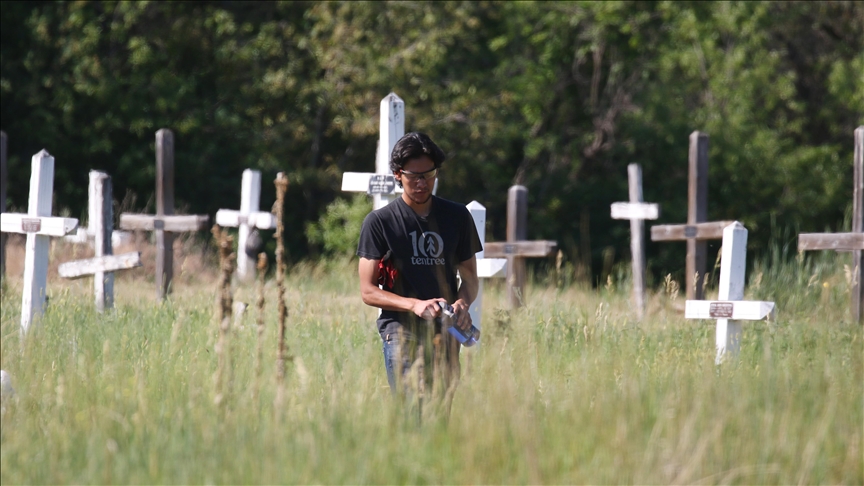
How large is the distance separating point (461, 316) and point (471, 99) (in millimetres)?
15708

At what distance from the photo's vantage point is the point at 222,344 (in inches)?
169

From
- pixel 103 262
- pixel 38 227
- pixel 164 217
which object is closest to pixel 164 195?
pixel 164 217

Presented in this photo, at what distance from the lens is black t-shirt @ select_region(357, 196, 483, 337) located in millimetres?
4902

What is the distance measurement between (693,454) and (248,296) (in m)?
6.45

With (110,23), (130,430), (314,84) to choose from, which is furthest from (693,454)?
(110,23)

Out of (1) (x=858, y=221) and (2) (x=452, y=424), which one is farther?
(1) (x=858, y=221)

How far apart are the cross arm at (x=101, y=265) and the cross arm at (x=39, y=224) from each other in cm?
96

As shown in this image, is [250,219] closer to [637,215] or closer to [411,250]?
[637,215]

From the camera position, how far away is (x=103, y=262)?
31.0 feet

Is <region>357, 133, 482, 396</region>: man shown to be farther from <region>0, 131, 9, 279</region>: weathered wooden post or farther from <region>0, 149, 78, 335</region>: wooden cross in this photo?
<region>0, 131, 9, 279</region>: weathered wooden post

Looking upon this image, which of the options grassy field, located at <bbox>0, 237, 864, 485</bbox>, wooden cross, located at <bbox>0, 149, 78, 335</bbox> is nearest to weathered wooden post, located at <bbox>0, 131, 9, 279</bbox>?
wooden cross, located at <bbox>0, 149, 78, 335</bbox>

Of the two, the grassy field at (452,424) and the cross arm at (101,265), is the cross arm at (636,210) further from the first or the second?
the grassy field at (452,424)

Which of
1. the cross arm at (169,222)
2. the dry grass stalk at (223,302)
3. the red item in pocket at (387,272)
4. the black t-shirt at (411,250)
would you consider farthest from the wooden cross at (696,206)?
the dry grass stalk at (223,302)

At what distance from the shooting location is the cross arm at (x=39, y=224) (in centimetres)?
817
